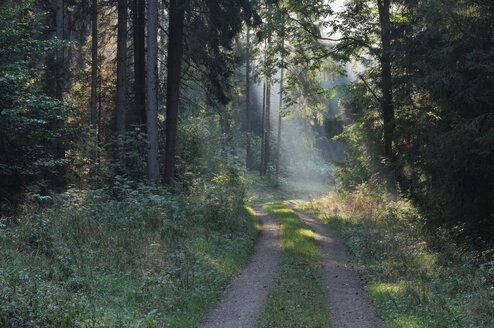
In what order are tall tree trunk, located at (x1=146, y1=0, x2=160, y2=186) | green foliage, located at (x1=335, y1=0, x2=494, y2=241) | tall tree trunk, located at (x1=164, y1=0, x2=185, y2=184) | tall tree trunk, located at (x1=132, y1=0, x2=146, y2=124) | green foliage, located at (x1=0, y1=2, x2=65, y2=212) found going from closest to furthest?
green foliage, located at (x1=335, y1=0, x2=494, y2=241) → green foliage, located at (x1=0, y1=2, x2=65, y2=212) → tall tree trunk, located at (x1=146, y1=0, x2=160, y2=186) → tall tree trunk, located at (x1=164, y1=0, x2=185, y2=184) → tall tree trunk, located at (x1=132, y1=0, x2=146, y2=124)

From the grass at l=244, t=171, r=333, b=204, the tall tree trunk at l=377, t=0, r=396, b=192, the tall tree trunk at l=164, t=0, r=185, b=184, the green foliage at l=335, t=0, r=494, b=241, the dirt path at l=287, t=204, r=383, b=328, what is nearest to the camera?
the dirt path at l=287, t=204, r=383, b=328

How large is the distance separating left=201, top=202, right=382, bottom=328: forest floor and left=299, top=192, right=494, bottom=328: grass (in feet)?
1.42

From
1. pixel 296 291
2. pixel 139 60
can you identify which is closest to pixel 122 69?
pixel 139 60

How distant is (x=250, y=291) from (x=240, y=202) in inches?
296

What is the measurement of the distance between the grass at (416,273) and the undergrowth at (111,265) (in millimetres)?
3545

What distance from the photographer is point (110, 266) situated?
750 centimetres

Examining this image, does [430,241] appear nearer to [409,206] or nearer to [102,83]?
[409,206]

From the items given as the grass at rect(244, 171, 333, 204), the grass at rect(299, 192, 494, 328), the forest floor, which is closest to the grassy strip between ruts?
the forest floor

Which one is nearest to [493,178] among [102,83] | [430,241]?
[430,241]

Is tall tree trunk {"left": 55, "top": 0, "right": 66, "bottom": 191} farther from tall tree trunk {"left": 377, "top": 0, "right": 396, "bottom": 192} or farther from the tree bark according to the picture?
tall tree trunk {"left": 377, "top": 0, "right": 396, "bottom": 192}

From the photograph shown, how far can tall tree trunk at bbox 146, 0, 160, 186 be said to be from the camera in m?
13.1

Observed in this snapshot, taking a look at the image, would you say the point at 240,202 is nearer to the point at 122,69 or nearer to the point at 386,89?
the point at 122,69

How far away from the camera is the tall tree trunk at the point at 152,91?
13.1 meters

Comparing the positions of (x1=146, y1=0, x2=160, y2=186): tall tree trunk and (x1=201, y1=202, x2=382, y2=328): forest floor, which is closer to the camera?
(x1=201, y1=202, x2=382, y2=328): forest floor
